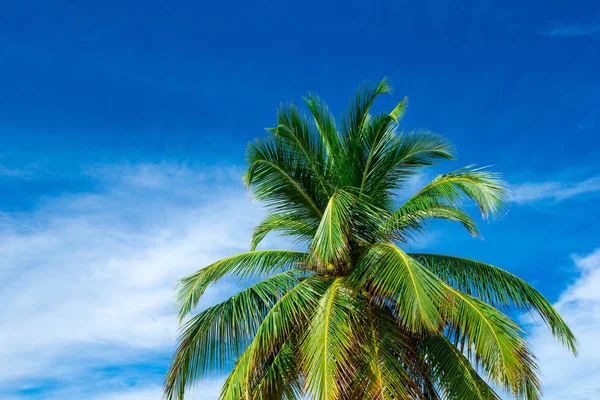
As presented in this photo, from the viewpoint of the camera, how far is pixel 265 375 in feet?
40.5

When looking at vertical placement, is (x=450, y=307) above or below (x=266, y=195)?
below

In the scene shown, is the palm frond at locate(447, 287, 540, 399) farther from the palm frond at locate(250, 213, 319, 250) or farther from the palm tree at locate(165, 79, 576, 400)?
the palm frond at locate(250, 213, 319, 250)

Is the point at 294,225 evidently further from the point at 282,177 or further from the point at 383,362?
the point at 383,362

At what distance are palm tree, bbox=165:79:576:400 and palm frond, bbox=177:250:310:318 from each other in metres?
0.02

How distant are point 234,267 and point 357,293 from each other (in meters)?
2.70

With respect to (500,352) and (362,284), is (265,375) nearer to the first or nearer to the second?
(362,284)

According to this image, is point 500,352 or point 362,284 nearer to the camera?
point 500,352

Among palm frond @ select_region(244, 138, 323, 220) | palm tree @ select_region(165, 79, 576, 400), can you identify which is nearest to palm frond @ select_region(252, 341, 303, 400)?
palm tree @ select_region(165, 79, 576, 400)

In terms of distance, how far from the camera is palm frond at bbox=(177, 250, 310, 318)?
1304 cm

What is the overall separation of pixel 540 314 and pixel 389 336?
10.9ft

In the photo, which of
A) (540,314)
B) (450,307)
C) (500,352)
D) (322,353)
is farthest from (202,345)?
(540,314)

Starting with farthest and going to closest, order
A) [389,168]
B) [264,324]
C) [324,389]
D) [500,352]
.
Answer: [389,168]
[264,324]
[500,352]
[324,389]

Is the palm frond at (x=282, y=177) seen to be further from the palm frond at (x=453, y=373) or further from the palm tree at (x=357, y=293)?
the palm frond at (x=453, y=373)

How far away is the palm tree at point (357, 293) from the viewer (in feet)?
36.4
